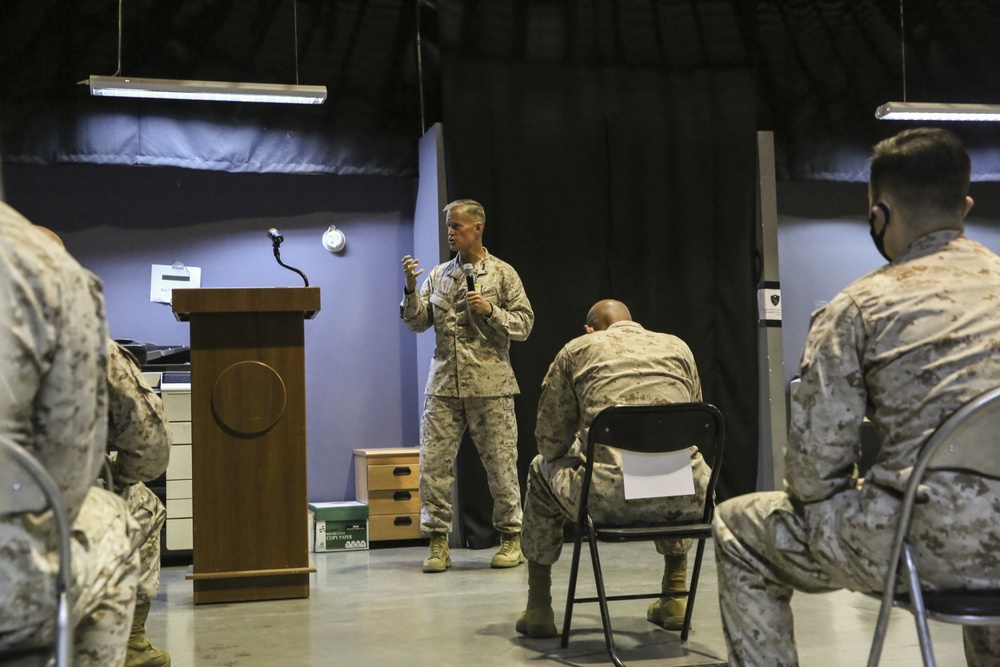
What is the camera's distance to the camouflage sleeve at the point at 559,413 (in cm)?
346

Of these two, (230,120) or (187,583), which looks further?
(230,120)

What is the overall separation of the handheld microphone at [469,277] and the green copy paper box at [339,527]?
157cm

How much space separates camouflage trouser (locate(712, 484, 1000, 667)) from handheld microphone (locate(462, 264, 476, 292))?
114 inches

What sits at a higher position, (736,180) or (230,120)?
(230,120)

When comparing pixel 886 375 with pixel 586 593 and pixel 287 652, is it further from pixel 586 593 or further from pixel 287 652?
pixel 586 593

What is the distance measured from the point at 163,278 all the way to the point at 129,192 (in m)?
0.58

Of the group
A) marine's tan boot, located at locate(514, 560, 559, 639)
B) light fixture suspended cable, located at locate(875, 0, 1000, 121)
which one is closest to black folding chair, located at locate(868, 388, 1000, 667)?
marine's tan boot, located at locate(514, 560, 559, 639)

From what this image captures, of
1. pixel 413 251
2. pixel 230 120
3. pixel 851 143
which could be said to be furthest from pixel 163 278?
pixel 851 143

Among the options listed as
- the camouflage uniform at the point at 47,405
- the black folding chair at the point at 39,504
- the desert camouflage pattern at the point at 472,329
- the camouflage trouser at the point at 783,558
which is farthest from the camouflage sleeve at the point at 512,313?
the black folding chair at the point at 39,504

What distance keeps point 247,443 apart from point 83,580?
272cm

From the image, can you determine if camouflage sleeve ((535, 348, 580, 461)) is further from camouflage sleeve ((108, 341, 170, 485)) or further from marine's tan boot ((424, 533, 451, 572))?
marine's tan boot ((424, 533, 451, 572))

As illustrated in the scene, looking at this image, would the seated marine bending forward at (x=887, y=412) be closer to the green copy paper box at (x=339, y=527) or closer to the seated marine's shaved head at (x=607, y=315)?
the seated marine's shaved head at (x=607, y=315)

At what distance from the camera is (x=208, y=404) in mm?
4328

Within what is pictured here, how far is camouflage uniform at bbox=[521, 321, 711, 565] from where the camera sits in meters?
3.27
